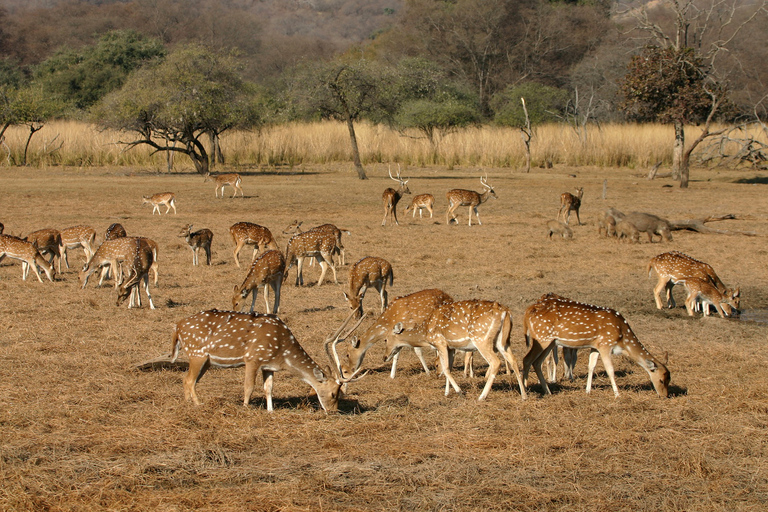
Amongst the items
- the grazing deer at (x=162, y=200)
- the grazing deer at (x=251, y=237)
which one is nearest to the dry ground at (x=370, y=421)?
the grazing deer at (x=251, y=237)

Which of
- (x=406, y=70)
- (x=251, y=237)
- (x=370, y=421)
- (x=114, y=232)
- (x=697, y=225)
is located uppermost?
(x=406, y=70)

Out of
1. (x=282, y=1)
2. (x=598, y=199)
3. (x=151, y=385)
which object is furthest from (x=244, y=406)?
(x=282, y=1)

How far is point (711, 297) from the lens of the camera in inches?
471

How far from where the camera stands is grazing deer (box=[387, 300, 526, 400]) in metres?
8.03

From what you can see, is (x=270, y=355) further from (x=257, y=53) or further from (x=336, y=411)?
(x=257, y=53)

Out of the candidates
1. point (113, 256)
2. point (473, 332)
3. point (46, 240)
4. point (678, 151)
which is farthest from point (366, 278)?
point (678, 151)

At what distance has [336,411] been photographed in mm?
7582

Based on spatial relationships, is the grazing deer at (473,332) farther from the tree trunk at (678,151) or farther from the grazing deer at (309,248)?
the tree trunk at (678,151)

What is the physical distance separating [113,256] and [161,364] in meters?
4.17

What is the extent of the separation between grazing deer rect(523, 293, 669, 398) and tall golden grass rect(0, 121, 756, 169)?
3372 cm

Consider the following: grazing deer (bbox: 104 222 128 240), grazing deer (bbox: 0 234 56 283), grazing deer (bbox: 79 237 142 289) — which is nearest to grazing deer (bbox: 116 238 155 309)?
grazing deer (bbox: 79 237 142 289)

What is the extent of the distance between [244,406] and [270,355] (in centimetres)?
A: 52

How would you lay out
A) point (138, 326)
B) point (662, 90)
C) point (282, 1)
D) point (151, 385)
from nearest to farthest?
point (151, 385), point (138, 326), point (662, 90), point (282, 1)

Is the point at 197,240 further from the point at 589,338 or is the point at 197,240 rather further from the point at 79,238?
the point at 589,338
